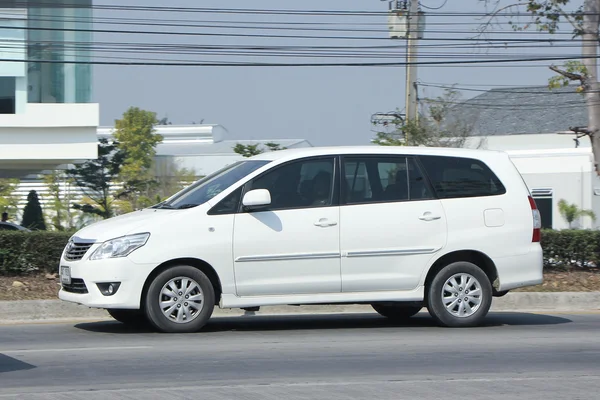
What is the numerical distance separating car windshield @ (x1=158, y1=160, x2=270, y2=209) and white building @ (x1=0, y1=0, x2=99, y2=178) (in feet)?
56.1

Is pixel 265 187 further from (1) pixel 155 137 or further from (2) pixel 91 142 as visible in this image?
(1) pixel 155 137

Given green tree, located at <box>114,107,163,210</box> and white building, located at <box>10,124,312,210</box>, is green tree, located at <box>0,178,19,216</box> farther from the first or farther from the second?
green tree, located at <box>114,107,163,210</box>

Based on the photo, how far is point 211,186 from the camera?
10.4 meters

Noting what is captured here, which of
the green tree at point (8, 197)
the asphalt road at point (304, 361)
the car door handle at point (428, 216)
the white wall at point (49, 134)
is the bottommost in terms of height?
the asphalt road at point (304, 361)

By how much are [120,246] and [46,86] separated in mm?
19473

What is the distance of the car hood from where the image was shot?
9773 millimetres

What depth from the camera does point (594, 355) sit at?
8977 mm

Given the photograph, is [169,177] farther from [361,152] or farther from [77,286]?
[77,286]

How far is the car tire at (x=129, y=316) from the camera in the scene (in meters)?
10.7

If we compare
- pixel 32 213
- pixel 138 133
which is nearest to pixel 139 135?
pixel 138 133

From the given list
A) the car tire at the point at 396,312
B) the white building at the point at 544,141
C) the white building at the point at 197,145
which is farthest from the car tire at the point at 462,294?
the white building at the point at 197,145

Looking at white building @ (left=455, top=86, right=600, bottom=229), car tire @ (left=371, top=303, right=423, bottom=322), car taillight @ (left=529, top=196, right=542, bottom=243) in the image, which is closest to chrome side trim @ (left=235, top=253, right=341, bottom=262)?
car tire @ (left=371, top=303, right=423, bottom=322)

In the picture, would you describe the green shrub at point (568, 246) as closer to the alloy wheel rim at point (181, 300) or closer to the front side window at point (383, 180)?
the front side window at point (383, 180)

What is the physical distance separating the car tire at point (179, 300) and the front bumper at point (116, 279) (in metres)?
0.13
